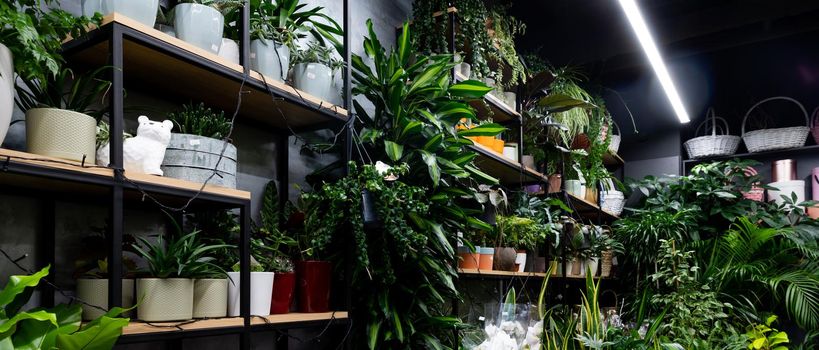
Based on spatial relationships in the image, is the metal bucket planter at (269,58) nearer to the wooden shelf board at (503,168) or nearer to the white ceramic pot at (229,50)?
the white ceramic pot at (229,50)

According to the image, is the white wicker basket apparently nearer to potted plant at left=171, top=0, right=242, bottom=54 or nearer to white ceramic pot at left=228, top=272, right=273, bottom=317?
white ceramic pot at left=228, top=272, right=273, bottom=317

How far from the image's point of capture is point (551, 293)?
439 centimetres

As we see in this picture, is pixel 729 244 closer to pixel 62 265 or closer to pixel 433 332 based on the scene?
pixel 433 332

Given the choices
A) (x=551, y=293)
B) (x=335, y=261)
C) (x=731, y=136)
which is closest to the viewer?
(x=335, y=261)

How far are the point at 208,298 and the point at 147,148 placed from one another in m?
0.43

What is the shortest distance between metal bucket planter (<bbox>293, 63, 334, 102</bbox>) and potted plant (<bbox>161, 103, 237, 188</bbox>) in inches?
15.6

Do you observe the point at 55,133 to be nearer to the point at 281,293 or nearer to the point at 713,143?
the point at 281,293

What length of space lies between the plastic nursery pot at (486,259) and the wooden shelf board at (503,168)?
0.46 m

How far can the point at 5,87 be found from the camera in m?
1.25

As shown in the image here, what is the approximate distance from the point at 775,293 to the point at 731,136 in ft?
5.56

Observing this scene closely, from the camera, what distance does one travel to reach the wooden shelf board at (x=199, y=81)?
5.15ft

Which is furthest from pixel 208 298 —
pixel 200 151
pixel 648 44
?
pixel 648 44

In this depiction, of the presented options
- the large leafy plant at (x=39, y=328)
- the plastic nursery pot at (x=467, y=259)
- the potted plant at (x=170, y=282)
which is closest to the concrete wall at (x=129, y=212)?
the potted plant at (x=170, y=282)

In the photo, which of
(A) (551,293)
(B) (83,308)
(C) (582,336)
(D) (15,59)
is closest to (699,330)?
(A) (551,293)
